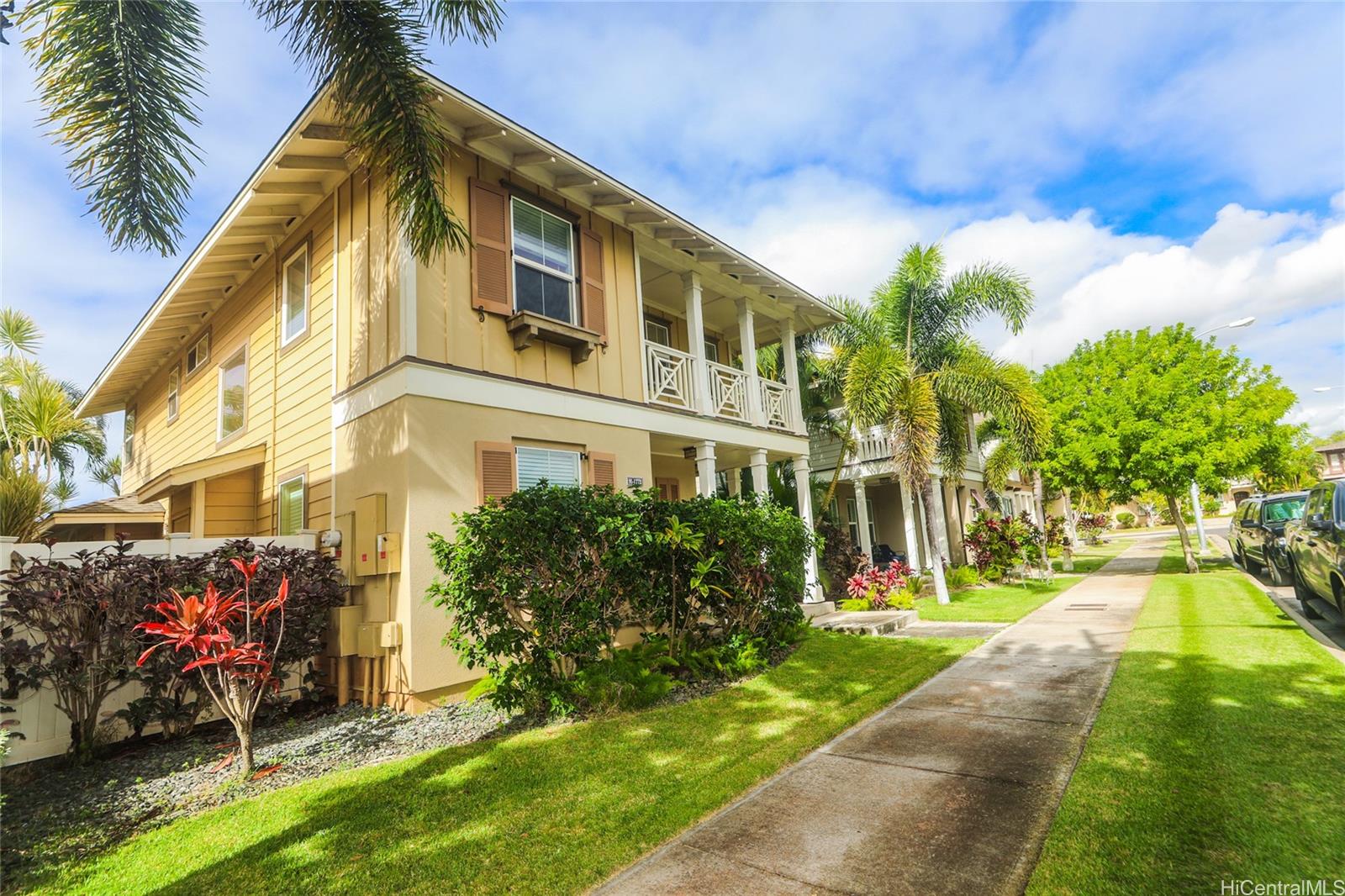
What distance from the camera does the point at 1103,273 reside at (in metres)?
54.9

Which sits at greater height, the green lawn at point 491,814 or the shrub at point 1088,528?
the shrub at point 1088,528

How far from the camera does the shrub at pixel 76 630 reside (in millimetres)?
5062

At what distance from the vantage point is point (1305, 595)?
30.4ft

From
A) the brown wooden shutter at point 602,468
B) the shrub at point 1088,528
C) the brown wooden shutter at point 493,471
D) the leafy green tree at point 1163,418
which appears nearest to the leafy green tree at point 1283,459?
the leafy green tree at point 1163,418

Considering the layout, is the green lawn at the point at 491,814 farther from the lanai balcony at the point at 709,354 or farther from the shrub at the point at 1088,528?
the shrub at the point at 1088,528

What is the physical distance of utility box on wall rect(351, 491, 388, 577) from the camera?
697 centimetres

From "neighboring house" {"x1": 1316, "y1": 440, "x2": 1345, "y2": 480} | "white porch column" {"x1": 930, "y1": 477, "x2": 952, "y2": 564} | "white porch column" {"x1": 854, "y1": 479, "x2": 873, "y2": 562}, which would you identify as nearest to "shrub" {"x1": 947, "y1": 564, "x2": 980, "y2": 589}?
"white porch column" {"x1": 930, "y1": 477, "x2": 952, "y2": 564}

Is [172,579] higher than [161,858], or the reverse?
[172,579]

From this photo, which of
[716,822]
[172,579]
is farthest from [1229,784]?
[172,579]

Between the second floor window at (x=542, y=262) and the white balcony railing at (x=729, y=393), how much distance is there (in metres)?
3.07

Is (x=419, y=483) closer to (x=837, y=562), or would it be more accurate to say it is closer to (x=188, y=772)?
(x=188, y=772)

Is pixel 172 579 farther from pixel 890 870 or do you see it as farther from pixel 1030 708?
pixel 1030 708

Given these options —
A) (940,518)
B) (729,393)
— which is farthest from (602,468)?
(940,518)

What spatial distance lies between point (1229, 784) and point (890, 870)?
225 centimetres
